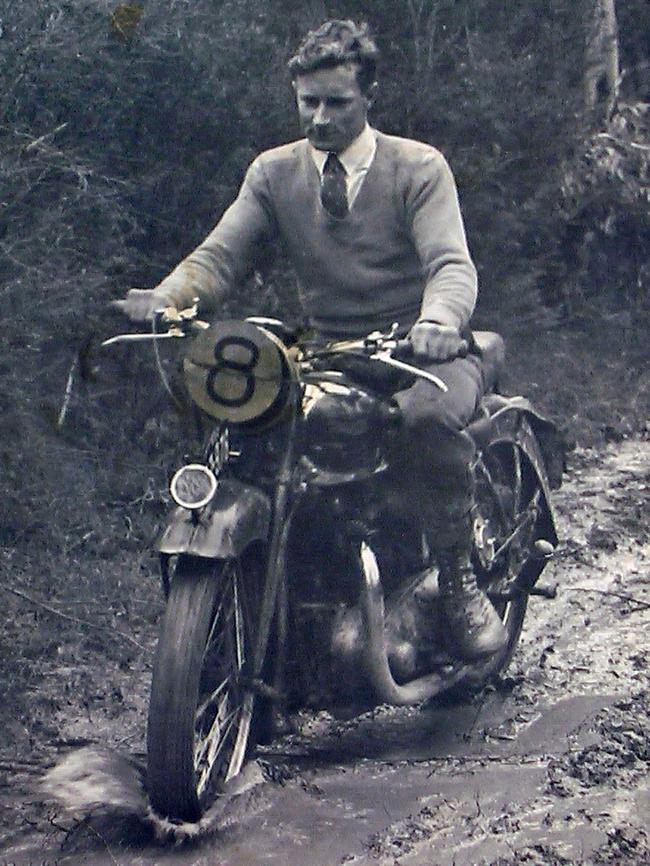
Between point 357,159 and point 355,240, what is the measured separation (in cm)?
26

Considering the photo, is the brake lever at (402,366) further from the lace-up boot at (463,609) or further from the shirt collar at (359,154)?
the lace-up boot at (463,609)

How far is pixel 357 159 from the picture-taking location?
530 cm

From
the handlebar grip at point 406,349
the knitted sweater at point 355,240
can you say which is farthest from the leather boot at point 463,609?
the handlebar grip at point 406,349

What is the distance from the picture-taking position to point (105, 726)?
5656mm

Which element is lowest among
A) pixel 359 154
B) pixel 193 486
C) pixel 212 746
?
pixel 212 746

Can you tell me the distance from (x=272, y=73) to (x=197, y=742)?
4.63m

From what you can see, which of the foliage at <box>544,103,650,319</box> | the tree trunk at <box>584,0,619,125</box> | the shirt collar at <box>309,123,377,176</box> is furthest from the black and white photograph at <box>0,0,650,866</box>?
the tree trunk at <box>584,0,619,125</box>

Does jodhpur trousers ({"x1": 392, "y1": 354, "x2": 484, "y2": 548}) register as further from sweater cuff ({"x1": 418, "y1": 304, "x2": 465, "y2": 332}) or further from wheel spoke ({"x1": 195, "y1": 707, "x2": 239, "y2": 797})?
wheel spoke ({"x1": 195, "y1": 707, "x2": 239, "y2": 797})

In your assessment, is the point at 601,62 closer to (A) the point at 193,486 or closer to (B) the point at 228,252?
(B) the point at 228,252

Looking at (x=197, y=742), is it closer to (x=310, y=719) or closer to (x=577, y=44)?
(x=310, y=719)

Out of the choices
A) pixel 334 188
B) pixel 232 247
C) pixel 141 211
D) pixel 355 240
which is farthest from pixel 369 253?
pixel 141 211

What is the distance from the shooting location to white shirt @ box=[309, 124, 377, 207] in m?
5.29

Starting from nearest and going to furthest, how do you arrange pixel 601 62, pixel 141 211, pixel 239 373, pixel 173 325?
pixel 239 373 → pixel 173 325 → pixel 141 211 → pixel 601 62

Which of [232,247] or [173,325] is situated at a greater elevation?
[232,247]
